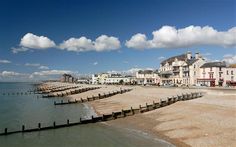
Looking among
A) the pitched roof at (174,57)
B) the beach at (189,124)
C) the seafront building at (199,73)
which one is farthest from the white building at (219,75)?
the beach at (189,124)

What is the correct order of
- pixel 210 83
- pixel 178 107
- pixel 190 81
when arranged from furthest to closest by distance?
pixel 190 81
pixel 210 83
pixel 178 107

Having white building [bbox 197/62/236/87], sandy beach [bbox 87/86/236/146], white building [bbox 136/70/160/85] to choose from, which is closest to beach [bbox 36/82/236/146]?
sandy beach [bbox 87/86/236/146]

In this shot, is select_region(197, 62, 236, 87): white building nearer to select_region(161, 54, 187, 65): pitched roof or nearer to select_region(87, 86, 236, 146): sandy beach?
select_region(161, 54, 187, 65): pitched roof

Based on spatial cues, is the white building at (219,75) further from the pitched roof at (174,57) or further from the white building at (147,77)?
the white building at (147,77)

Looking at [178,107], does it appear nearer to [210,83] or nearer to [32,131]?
[32,131]

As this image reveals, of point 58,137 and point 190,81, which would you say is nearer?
point 58,137

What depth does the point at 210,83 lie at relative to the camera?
343ft

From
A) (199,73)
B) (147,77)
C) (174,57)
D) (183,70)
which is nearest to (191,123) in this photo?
(199,73)

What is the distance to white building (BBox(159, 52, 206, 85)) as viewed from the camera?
11306 centimetres

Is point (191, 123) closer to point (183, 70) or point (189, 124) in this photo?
point (189, 124)

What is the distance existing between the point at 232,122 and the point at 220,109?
813 cm

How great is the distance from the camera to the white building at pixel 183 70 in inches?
4451

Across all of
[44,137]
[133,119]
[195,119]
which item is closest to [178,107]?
[133,119]

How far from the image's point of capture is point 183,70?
120812 millimetres
